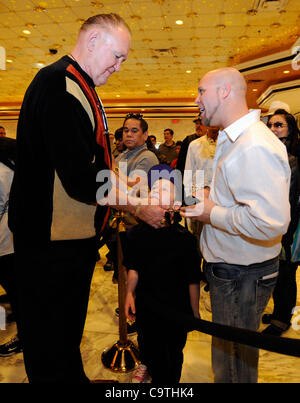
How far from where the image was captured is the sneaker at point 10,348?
2251 mm

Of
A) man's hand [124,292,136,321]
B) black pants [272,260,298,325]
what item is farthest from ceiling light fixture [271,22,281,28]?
man's hand [124,292,136,321]

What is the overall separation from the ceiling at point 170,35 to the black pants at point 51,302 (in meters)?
6.00

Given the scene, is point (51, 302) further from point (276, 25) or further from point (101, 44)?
point (276, 25)

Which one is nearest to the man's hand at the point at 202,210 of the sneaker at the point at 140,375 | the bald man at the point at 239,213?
the bald man at the point at 239,213

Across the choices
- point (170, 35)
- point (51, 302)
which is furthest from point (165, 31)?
point (51, 302)

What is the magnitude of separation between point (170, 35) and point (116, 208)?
7257 mm

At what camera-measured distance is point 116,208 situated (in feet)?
4.26

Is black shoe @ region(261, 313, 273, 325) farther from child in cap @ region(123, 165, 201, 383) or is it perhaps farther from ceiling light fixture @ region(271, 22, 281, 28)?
ceiling light fixture @ region(271, 22, 281, 28)

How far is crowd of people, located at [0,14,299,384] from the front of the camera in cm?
108

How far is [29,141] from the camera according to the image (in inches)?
43.6

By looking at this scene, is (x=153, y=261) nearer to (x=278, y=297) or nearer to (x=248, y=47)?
(x=278, y=297)

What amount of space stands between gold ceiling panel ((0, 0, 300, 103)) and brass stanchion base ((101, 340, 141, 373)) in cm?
610
